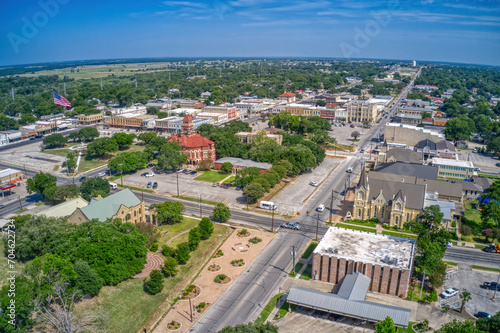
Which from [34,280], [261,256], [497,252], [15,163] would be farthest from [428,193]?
[15,163]

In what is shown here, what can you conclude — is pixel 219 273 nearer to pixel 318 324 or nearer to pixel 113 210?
pixel 318 324

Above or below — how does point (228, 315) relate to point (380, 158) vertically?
below

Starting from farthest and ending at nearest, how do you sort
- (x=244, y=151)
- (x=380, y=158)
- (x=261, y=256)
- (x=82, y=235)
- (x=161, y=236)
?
(x=244, y=151) → (x=380, y=158) → (x=161, y=236) → (x=261, y=256) → (x=82, y=235)

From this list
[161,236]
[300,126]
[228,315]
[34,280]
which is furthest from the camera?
[300,126]

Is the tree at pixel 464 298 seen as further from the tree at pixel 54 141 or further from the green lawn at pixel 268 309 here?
the tree at pixel 54 141

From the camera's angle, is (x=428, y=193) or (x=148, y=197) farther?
(x=148, y=197)

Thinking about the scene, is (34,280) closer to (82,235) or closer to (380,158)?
(82,235)
